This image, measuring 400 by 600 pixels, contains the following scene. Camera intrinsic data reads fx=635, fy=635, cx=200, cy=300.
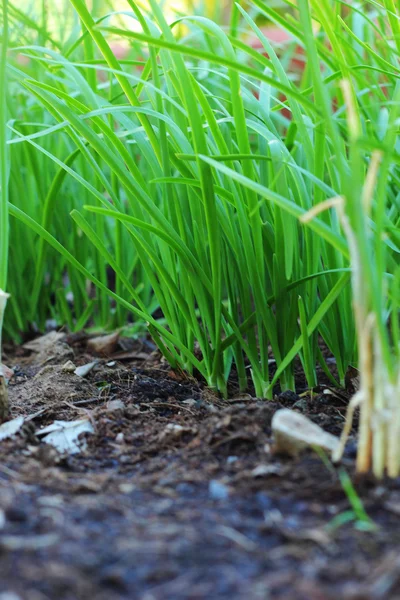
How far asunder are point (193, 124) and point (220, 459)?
409 mm

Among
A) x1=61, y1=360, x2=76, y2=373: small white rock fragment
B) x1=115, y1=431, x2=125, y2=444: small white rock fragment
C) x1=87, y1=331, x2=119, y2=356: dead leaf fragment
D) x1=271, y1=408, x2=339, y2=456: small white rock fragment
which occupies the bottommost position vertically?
x1=87, y1=331, x2=119, y2=356: dead leaf fragment

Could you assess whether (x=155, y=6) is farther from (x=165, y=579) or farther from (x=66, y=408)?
(x=165, y=579)

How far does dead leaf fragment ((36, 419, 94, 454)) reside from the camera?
0.73 m

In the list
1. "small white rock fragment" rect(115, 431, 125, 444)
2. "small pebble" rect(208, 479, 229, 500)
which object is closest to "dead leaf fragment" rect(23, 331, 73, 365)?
"small white rock fragment" rect(115, 431, 125, 444)

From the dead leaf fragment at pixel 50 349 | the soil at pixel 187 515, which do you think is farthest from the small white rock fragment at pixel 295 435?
the dead leaf fragment at pixel 50 349

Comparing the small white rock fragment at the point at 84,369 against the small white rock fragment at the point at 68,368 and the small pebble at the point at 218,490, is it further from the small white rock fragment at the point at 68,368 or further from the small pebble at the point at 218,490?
the small pebble at the point at 218,490

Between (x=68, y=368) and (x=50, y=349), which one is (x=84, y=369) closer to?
(x=68, y=368)

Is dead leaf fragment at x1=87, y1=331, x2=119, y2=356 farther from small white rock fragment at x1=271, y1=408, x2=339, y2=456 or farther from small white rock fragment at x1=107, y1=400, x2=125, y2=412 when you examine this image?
small white rock fragment at x1=271, y1=408, x2=339, y2=456

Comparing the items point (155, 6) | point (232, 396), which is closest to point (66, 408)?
point (232, 396)

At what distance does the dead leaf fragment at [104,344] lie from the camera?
1.26 meters

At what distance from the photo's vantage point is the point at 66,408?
34.1 inches

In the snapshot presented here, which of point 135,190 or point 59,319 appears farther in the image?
point 59,319

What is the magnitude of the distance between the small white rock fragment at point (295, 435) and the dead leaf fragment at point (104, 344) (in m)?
0.67

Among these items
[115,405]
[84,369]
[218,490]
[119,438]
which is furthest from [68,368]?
[218,490]
